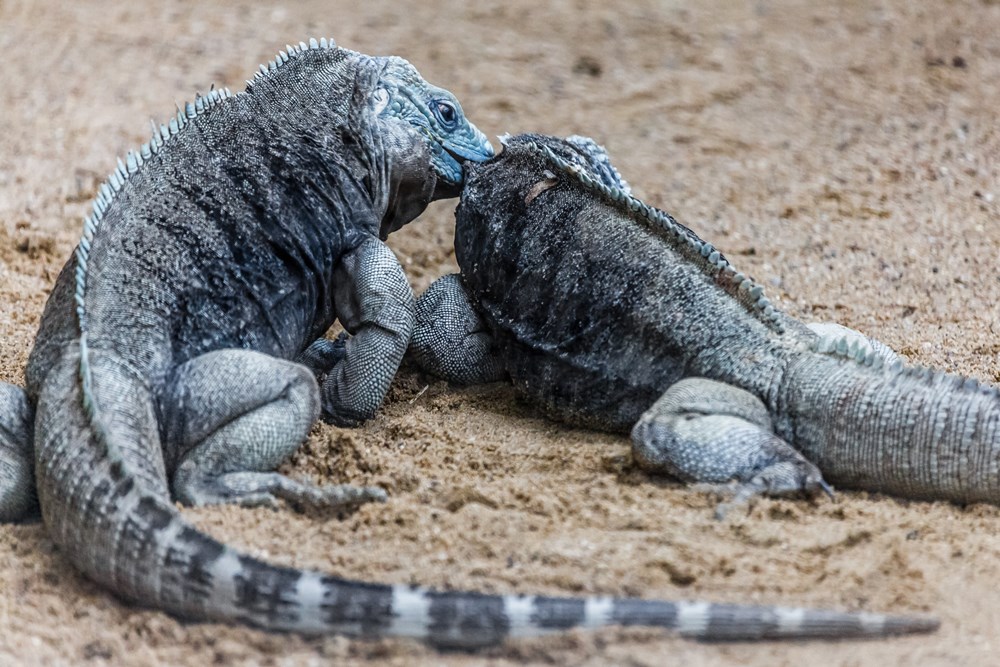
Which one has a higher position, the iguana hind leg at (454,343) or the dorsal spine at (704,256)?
the dorsal spine at (704,256)

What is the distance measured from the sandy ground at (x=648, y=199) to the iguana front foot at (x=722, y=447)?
115mm

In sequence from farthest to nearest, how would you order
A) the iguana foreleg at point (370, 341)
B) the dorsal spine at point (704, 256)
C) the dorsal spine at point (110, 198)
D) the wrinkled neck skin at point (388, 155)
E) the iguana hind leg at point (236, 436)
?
the wrinkled neck skin at point (388, 155) → the iguana foreleg at point (370, 341) → the dorsal spine at point (704, 256) → the iguana hind leg at point (236, 436) → the dorsal spine at point (110, 198)

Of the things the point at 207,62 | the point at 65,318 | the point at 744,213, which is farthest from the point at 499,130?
the point at 65,318

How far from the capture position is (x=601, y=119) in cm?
1031

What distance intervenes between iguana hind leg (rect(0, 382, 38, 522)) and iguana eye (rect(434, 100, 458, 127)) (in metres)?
2.78

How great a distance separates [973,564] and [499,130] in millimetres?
6071

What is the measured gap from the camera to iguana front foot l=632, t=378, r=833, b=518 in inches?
201

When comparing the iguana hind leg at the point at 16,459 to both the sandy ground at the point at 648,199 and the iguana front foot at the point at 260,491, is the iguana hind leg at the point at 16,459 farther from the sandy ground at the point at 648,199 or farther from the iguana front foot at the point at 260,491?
the iguana front foot at the point at 260,491

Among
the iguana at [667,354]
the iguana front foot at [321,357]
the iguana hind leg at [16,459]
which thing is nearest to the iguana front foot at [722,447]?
the iguana at [667,354]

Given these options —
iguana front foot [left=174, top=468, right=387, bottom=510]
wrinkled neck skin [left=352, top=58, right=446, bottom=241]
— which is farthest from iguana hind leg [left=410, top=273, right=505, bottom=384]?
iguana front foot [left=174, top=468, right=387, bottom=510]

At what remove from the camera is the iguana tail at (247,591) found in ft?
13.4

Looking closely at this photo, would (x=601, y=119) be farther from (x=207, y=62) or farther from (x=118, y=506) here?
(x=118, y=506)

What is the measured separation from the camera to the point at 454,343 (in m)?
6.64

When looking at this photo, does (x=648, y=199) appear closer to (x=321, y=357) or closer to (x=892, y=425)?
(x=321, y=357)
